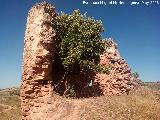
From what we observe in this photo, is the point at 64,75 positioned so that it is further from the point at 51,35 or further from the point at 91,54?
the point at 51,35

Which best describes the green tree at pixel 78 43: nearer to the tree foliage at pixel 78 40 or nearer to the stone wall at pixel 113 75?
the tree foliage at pixel 78 40

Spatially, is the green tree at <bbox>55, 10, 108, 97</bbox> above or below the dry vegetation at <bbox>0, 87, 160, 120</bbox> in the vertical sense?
above

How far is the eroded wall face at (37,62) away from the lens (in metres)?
25.7

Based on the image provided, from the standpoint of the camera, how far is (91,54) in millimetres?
30844

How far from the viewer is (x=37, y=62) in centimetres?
2573

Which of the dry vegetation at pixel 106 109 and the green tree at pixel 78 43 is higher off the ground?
the green tree at pixel 78 43

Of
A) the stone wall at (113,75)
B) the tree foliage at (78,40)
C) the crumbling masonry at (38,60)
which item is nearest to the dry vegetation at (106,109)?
the crumbling masonry at (38,60)

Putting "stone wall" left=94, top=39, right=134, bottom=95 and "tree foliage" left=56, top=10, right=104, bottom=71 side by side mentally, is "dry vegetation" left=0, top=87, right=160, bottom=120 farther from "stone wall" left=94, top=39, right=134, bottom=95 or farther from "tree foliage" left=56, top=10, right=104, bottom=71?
"stone wall" left=94, top=39, right=134, bottom=95

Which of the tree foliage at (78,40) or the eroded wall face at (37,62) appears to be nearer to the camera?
the eroded wall face at (37,62)

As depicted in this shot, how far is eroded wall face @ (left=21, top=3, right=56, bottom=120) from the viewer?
25.7 m

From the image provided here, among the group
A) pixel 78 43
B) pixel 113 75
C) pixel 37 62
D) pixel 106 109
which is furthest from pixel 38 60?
pixel 113 75

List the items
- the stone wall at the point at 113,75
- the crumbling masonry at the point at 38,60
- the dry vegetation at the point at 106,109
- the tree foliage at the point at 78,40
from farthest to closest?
the stone wall at the point at 113,75 → the tree foliage at the point at 78,40 → the crumbling masonry at the point at 38,60 → the dry vegetation at the point at 106,109

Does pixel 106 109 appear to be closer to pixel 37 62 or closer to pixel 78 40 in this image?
pixel 37 62

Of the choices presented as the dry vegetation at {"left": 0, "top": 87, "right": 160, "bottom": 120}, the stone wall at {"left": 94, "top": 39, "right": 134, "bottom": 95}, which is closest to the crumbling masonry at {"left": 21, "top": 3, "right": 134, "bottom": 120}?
the dry vegetation at {"left": 0, "top": 87, "right": 160, "bottom": 120}
